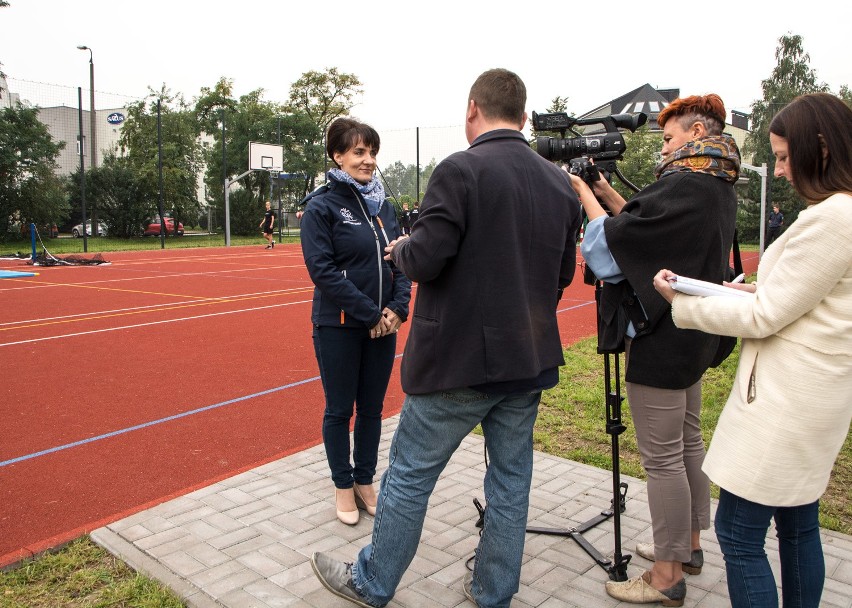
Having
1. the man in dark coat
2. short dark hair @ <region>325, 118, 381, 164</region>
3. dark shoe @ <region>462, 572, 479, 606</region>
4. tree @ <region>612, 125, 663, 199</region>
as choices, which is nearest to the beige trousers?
the man in dark coat

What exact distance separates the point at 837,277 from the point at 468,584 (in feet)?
5.99

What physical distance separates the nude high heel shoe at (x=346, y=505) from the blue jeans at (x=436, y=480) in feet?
2.86

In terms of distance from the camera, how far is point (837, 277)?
1.89 meters

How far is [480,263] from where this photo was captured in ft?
7.68

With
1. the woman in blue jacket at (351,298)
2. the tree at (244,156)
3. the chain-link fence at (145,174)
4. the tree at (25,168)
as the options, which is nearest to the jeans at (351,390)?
the woman in blue jacket at (351,298)

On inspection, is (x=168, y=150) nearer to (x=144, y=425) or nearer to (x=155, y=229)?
(x=155, y=229)

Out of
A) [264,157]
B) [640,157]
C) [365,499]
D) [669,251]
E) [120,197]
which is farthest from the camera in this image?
[264,157]

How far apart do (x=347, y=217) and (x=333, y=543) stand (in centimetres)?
157

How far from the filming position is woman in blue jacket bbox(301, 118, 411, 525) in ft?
11.3

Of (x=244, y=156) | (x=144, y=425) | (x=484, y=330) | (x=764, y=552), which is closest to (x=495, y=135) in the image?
(x=484, y=330)

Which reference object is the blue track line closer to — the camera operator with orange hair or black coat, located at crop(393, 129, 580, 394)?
black coat, located at crop(393, 129, 580, 394)

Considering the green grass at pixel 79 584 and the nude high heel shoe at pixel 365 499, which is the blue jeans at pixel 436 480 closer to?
the green grass at pixel 79 584

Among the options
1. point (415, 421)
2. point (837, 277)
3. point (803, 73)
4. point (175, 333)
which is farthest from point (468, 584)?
point (803, 73)

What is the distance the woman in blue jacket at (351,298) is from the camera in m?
3.43
